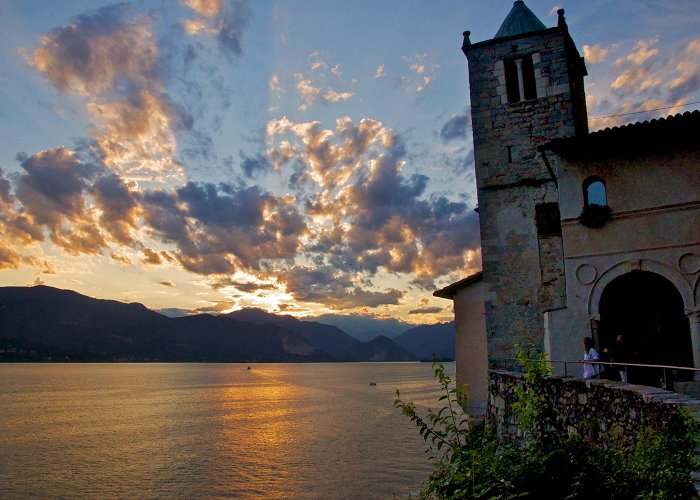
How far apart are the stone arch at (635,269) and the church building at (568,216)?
3cm

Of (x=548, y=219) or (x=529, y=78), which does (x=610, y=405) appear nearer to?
(x=548, y=219)

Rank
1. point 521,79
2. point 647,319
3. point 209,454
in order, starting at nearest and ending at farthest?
point 647,319 < point 521,79 < point 209,454

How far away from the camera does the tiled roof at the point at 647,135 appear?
46.8 ft

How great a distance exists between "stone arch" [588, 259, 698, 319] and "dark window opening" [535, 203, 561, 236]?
331cm

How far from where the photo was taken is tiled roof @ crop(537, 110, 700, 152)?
46.8 ft

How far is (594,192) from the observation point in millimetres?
15805

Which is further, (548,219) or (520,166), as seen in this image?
(520,166)

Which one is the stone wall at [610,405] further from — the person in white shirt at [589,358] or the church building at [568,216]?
the church building at [568,216]

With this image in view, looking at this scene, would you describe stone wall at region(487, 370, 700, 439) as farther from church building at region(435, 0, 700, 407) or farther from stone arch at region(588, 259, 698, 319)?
church building at region(435, 0, 700, 407)

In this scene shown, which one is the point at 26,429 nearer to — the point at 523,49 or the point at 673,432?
the point at 523,49

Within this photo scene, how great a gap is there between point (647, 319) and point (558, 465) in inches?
479

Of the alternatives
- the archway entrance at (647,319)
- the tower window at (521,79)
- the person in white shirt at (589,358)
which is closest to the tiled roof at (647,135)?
the archway entrance at (647,319)

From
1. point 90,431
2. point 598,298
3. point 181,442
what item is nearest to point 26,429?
point 90,431

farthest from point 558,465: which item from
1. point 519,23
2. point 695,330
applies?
point 519,23
